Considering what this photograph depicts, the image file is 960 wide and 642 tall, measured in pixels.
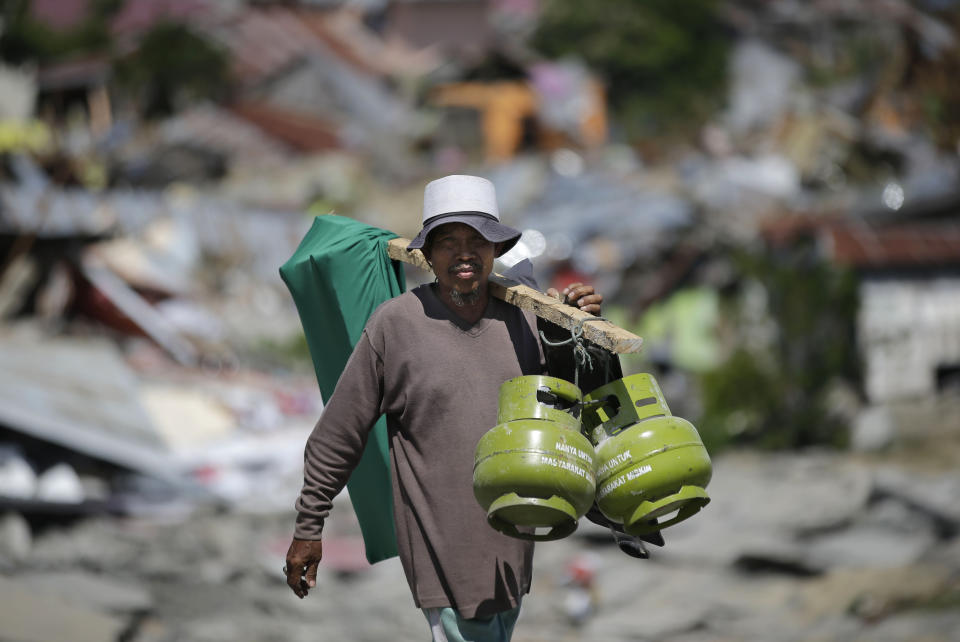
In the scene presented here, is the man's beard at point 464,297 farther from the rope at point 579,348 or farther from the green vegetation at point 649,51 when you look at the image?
the green vegetation at point 649,51

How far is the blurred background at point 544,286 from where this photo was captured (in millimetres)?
6332

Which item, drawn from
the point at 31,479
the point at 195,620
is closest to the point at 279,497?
the point at 31,479

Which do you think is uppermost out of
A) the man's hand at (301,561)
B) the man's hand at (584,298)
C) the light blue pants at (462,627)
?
the man's hand at (584,298)

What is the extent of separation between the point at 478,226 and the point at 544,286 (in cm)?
1356

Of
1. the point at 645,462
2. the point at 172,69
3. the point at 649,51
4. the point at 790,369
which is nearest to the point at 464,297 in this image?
the point at 645,462

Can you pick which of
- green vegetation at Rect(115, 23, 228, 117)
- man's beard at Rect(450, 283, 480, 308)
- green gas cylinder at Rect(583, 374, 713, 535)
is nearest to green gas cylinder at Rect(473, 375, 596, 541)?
green gas cylinder at Rect(583, 374, 713, 535)

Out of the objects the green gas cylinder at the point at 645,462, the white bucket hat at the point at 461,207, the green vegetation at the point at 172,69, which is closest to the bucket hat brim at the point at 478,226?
the white bucket hat at the point at 461,207

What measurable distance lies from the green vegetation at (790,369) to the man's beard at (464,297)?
8.22 meters

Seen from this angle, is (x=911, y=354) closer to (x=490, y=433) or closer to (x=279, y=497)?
(x=279, y=497)

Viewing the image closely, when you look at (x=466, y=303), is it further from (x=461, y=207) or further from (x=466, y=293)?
(x=461, y=207)

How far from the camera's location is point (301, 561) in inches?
103

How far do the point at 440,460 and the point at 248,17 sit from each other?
46488mm

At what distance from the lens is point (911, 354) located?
37.3 ft

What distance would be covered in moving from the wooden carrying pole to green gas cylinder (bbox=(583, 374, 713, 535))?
0.53 feet
